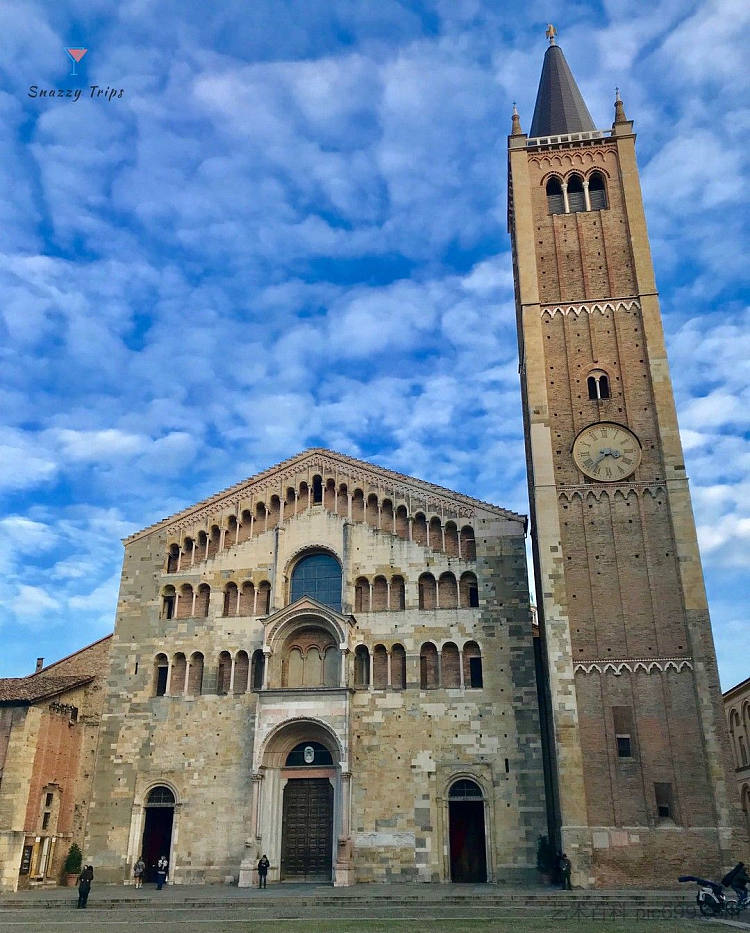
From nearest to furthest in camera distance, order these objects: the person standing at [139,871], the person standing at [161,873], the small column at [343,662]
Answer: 1. the person standing at [161,873]
2. the person standing at [139,871]
3. the small column at [343,662]

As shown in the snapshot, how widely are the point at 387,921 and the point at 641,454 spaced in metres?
16.9

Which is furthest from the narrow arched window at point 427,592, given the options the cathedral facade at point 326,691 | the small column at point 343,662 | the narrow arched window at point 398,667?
the small column at point 343,662

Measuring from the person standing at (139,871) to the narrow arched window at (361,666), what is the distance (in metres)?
8.93

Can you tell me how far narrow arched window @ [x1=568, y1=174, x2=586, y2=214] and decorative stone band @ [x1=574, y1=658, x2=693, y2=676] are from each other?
17.8 m

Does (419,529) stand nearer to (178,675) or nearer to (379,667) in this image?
(379,667)

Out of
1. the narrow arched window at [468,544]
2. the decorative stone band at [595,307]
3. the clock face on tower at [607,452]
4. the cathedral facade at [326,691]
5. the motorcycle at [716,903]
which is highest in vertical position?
the decorative stone band at [595,307]

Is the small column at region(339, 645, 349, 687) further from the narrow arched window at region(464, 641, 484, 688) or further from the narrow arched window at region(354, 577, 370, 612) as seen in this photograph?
the narrow arched window at region(464, 641, 484, 688)

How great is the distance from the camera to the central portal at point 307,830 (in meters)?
26.9

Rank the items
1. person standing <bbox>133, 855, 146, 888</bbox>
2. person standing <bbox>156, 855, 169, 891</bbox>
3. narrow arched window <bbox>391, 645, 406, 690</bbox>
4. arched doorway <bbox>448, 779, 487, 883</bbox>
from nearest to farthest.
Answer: arched doorway <bbox>448, 779, 487, 883</bbox> → person standing <bbox>156, 855, 169, 891</bbox> → person standing <bbox>133, 855, 146, 888</bbox> → narrow arched window <bbox>391, 645, 406, 690</bbox>

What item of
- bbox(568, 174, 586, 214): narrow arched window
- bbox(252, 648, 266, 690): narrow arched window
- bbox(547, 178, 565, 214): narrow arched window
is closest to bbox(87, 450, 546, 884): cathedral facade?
bbox(252, 648, 266, 690): narrow arched window

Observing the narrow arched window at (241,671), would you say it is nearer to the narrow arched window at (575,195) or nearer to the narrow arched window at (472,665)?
the narrow arched window at (472,665)

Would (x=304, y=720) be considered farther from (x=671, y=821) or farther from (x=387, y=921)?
(x=671, y=821)

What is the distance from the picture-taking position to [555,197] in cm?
3322

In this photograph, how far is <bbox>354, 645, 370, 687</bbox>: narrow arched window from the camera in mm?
28256
